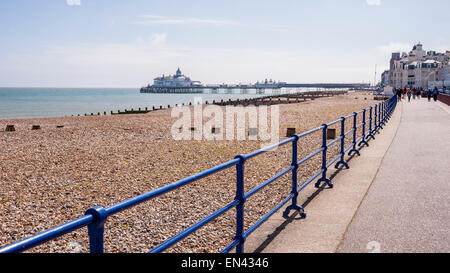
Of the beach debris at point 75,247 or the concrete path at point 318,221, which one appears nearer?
the concrete path at point 318,221

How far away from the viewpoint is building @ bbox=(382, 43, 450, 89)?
137 meters

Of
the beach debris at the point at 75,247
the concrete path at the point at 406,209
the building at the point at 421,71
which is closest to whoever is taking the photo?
the concrete path at the point at 406,209

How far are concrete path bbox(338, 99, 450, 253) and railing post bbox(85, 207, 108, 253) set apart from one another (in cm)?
318

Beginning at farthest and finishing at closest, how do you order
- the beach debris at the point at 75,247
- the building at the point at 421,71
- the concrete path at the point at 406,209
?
1. the building at the point at 421,71
2. the beach debris at the point at 75,247
3. the concrete path at the point at 406,209

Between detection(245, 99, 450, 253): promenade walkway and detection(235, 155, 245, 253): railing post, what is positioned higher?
detection(235, 155, 245, 253): railing post

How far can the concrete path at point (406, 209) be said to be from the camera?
15.5 ft

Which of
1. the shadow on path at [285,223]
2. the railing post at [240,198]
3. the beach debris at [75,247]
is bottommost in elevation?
the beach debris at [75,247]

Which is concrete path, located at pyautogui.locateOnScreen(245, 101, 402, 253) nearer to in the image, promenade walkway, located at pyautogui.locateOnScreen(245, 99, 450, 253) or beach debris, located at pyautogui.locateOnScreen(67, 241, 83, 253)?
promenade walkway, located at pyautogui.locateOnScreen(245, 99, 450, 253)

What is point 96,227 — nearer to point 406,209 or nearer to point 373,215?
point 373,215

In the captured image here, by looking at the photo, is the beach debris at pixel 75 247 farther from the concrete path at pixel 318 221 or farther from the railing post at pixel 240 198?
the railing post at pixel 240 198

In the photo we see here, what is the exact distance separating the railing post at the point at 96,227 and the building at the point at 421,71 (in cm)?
13347

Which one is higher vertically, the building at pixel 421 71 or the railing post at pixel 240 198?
the building at pixel 421 71

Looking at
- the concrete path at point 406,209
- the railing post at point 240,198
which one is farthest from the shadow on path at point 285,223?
the concrete path at point 406,209

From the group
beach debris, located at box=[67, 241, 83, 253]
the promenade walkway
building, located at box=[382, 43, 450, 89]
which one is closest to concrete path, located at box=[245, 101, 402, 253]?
the promenade walkway
